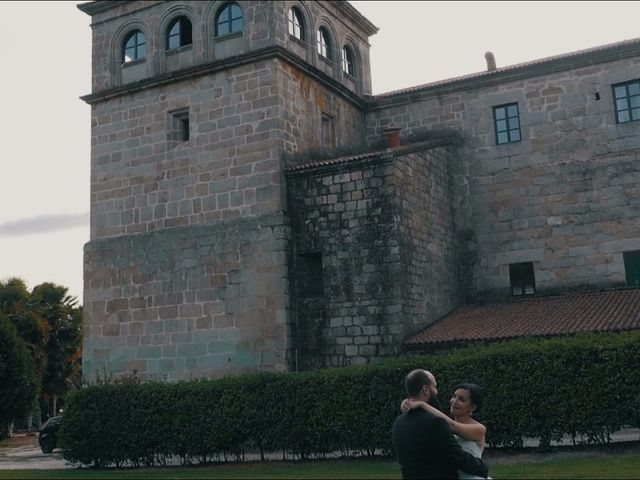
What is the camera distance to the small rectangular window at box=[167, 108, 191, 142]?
1948cm

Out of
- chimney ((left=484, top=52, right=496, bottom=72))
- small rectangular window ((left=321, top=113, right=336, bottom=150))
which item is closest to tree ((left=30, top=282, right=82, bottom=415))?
small rectangular window ((left=321, top=113, right=336, bottom=150))

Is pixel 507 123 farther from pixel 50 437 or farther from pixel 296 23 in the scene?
pixel 50 437

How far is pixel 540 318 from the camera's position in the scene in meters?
16.8

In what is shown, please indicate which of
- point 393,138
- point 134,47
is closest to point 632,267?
point 393,138

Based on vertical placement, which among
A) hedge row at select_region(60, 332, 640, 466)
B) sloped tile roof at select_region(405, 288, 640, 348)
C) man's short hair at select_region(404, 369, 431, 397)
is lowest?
hedge row at select_region(60, 332, 640, 466)

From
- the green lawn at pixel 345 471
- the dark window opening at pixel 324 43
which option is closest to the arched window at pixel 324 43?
the dark window opening at pixel 324 43

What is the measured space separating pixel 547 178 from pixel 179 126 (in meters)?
9.95

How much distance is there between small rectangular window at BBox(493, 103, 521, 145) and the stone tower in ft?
14.0

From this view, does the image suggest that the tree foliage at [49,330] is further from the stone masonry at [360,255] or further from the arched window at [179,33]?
the stone masonry at [360,255]

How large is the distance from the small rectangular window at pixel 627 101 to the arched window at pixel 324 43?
7879 millimetres

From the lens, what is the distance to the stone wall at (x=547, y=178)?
1895 centimetres

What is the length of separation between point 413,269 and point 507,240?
4.15 metres

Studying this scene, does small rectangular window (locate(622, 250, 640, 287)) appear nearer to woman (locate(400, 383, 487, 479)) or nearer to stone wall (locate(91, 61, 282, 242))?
stone wall (locate(91, 61, 282, 242))

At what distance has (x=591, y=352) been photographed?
1246 centimetres
